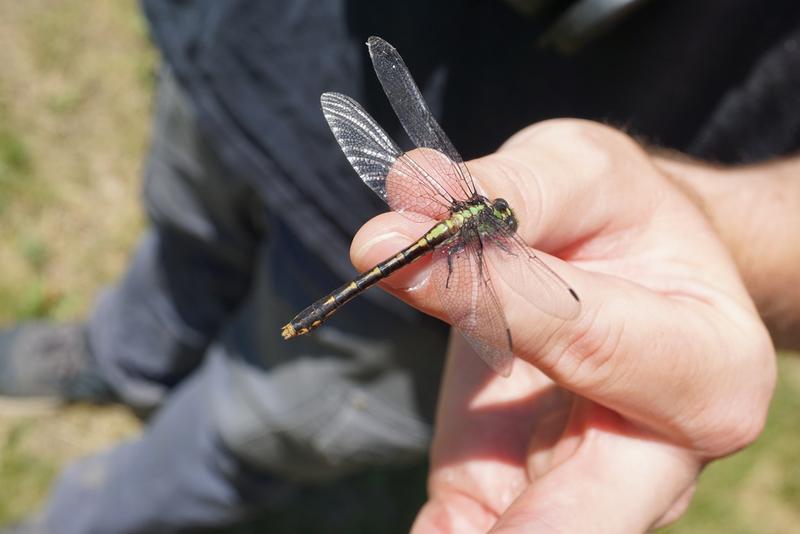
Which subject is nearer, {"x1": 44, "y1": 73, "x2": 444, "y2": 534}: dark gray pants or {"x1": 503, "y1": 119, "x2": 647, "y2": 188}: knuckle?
{"x1": 503, "y1": 119, "x2": 647, "y2": 188}: knuckle

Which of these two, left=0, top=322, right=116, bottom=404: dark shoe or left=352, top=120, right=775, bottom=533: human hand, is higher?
left=352, top=120, right=775, bottom=533: human hand

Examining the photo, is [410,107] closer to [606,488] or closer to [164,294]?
[606,488]

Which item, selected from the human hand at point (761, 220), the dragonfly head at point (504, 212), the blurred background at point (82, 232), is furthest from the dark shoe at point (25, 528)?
the human hand at point (761, 220)

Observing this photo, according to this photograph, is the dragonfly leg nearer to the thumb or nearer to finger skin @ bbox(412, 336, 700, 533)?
finger skin @ bbox(412, 336, 700, 533)

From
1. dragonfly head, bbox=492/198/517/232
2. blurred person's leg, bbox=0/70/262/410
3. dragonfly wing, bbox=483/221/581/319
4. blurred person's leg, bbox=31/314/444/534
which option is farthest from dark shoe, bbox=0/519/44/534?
dragonfly head, bbox=492/198/517/232

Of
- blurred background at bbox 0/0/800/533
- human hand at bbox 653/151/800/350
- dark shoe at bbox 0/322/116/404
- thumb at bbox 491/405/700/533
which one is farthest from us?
blurred background at bbox 0/0/800/533

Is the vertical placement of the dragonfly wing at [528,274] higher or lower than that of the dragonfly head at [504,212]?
lower

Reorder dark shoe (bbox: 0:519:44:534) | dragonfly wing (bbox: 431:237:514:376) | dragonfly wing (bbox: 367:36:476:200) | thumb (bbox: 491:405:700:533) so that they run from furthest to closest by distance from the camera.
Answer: dark shoe (bbox: 0:519:44:534)
dragonfly wing (bbox: 367:36:476:200)
dragonfly wing (bbox: 431:237:514:376)
thumb (bbox: 491:405:700:533)

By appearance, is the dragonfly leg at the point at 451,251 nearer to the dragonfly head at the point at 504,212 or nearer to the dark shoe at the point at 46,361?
the dragonfly head at the point at 504,212
